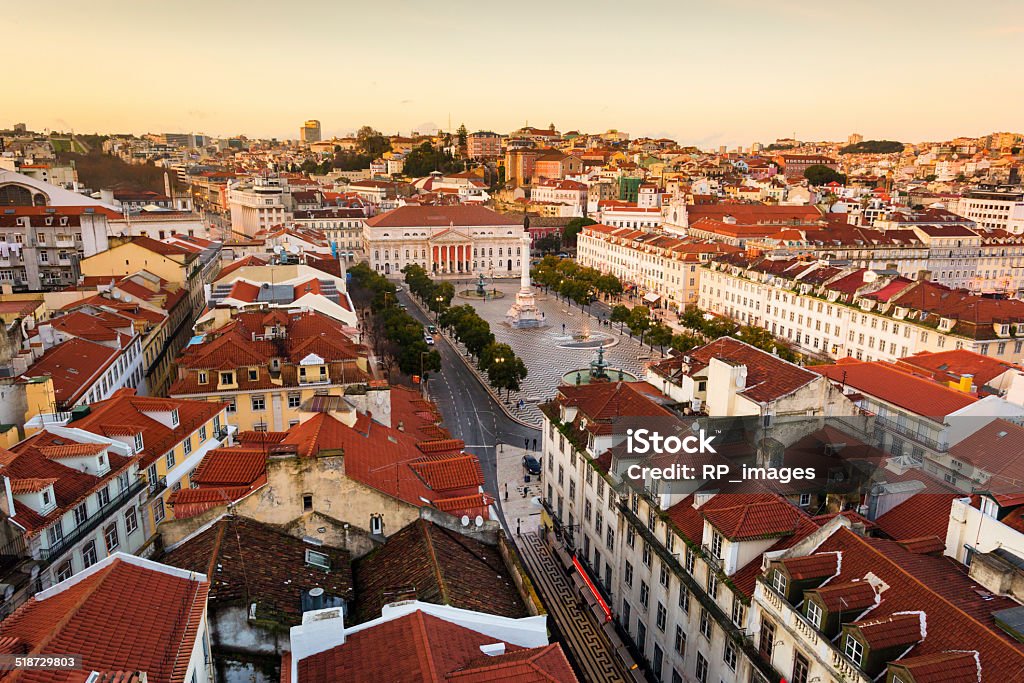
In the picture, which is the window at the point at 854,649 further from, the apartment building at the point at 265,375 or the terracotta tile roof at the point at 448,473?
the apartment building at the point at 265,375

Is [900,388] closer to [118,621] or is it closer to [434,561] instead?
[434,561]

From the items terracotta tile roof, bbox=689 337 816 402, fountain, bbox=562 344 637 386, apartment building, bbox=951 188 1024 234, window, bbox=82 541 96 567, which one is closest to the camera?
window, bbox=82 541 96 567

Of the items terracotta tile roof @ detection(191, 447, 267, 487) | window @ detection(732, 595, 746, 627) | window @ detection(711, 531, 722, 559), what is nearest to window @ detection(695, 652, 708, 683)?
window @ detection(732, 595, 746, 627)

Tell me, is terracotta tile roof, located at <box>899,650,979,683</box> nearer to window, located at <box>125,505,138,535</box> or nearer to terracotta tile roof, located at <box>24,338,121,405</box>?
window, located at <box>125,505,138,535</box>

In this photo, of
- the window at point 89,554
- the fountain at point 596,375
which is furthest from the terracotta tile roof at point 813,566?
the window at point 89,554

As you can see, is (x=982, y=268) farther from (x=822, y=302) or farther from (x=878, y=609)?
(x=878, y=609)

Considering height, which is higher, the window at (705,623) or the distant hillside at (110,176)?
the distant hillside at (110,176)

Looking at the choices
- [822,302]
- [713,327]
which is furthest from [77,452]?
[822,302]

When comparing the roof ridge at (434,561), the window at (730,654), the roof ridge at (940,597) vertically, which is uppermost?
the roof ridge at (940,597)
